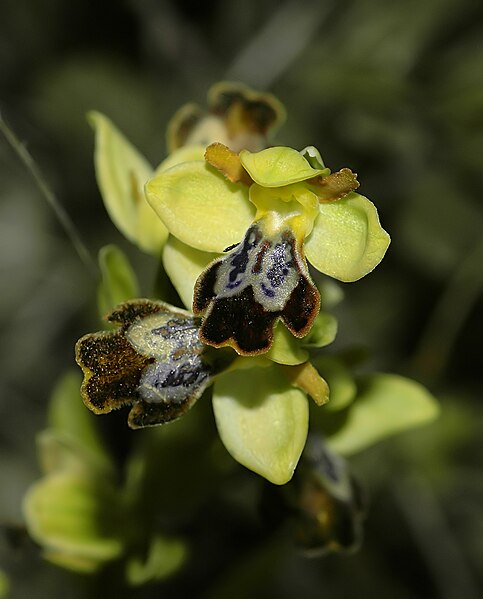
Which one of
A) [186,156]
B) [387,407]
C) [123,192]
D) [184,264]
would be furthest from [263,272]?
[387,407]

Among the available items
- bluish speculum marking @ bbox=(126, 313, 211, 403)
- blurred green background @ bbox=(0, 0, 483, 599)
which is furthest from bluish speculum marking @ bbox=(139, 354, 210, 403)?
blurred green background @ bbox=(0, 0, 483, 599)

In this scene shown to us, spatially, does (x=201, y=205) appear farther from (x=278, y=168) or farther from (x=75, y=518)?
(x=75, y=518)

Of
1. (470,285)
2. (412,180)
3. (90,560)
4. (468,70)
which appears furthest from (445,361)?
(90,560)

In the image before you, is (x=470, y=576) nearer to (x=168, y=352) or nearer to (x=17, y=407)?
(x=17, y=407)

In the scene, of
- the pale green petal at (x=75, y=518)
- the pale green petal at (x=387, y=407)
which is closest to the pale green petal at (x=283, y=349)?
the pale green petal at (x=387, y=407)

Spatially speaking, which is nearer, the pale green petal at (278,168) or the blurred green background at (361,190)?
the pale green petal at (278,168)

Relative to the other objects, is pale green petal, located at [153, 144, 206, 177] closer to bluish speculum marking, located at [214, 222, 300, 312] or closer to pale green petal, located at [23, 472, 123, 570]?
bluish speculum marking, located at [214, 222, 300, 312]

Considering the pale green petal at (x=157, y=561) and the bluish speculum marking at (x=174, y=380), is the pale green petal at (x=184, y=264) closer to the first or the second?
the bluish speculum marking at (x=174, y=380)
